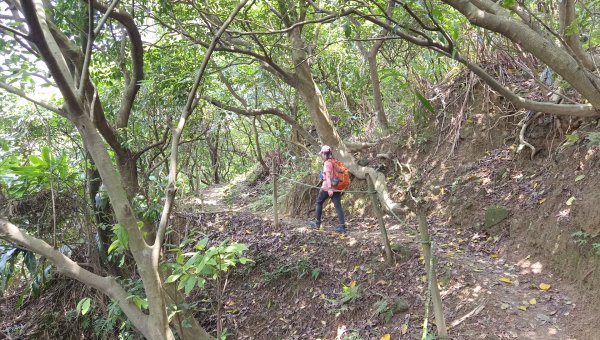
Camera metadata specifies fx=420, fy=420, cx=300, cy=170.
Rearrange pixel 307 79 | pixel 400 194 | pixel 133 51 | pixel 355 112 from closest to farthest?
pixel 133 51 < pixel 400 194 < pixel 307 79 < pixel 355 112

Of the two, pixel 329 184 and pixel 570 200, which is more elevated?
pixel 329 184

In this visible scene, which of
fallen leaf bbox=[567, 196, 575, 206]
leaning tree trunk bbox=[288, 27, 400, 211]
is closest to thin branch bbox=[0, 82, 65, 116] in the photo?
fallen leaf bbox=[567, 196, 575, 206]

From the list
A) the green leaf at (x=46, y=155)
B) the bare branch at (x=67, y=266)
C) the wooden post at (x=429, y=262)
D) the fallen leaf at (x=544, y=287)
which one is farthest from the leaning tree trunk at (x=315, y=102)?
the bare branch at (x=67, y=266)

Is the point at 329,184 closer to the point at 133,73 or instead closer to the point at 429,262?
the point at 133,73

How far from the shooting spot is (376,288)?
5.87m

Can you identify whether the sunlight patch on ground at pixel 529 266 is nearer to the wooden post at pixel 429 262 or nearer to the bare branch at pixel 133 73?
the wooden post at pixel 429 262

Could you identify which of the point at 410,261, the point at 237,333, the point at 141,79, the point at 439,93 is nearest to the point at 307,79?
the point at 439,93

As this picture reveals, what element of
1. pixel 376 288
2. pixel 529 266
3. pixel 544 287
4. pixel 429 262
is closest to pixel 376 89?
pixel 376 288

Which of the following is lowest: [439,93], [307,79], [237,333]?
[237,333]

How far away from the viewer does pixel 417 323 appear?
4961mm

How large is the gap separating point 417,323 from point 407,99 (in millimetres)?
6886

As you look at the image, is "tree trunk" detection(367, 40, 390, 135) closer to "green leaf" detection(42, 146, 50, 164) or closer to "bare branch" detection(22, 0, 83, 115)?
"green leaf" detection(42, 146, 50, 164)

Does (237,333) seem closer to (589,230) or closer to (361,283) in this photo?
(361,283)

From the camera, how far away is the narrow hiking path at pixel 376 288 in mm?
4594
